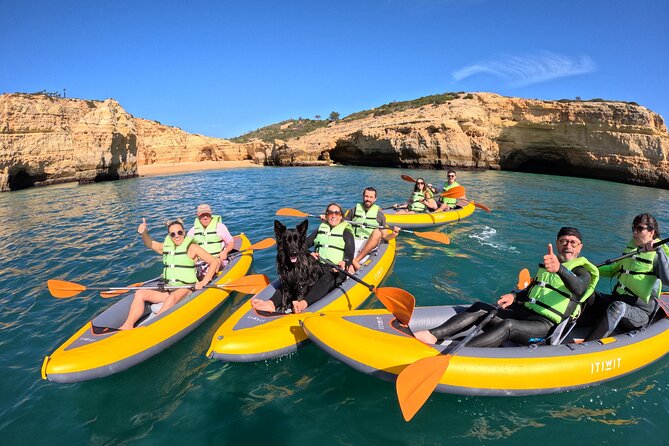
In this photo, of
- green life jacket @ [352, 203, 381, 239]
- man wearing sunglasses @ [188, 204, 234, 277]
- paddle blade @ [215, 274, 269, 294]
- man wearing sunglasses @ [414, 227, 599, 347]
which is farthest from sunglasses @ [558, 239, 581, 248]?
man wearing sunglasses @ [188, 204, 234, 277]

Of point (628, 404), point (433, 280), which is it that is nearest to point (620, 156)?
point (433, 280)

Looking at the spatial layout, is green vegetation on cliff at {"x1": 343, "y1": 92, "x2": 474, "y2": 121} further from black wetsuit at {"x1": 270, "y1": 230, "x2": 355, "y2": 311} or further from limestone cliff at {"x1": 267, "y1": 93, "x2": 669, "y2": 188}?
black wetsuit at {"x1": 270, "y1": 230, "x2": 355, "y2": 311}

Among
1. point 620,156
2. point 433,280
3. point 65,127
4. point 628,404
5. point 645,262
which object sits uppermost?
point 65,127

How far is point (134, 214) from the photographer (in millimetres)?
13445

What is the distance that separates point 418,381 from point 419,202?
8228mm

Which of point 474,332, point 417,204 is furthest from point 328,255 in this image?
point 417,204

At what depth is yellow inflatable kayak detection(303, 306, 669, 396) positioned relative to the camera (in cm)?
338

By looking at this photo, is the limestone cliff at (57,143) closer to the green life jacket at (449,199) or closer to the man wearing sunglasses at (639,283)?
the green life jacket at (449,199)

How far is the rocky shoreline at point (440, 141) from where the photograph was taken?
2302 cm

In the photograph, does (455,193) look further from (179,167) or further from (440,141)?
(179,167)

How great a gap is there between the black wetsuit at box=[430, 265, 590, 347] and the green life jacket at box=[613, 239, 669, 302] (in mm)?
1049

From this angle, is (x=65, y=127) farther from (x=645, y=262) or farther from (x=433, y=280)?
(x=645, y=262)

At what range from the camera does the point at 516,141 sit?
28969mm

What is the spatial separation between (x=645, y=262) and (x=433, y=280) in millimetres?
3203
